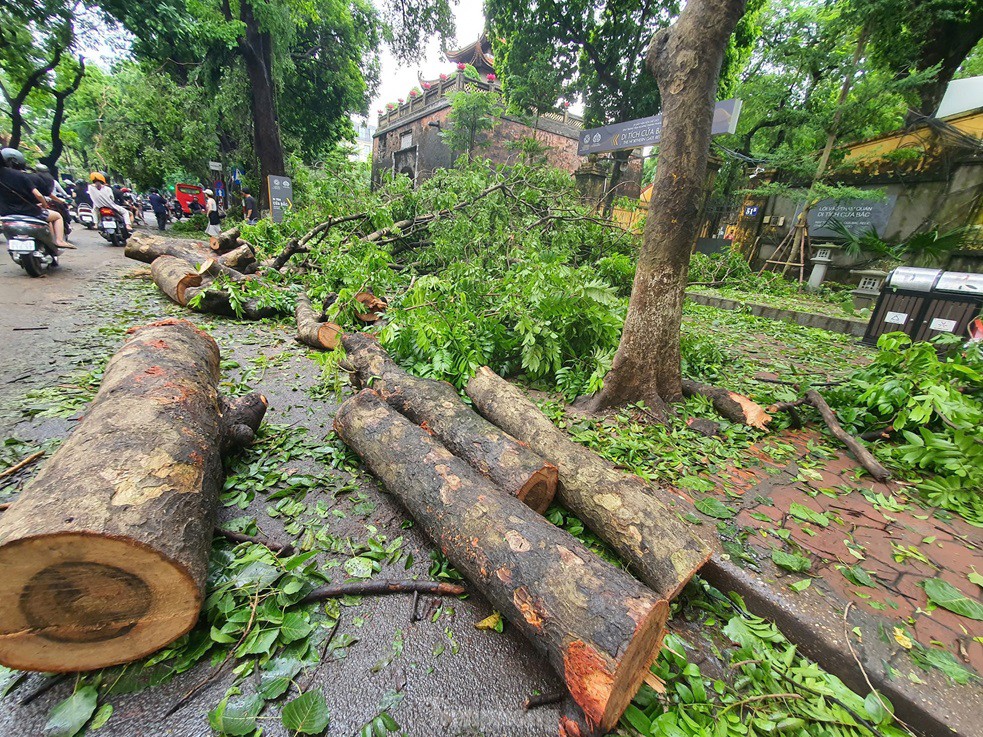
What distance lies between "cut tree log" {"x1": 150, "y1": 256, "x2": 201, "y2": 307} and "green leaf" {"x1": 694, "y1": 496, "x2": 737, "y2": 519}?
6.64 metres

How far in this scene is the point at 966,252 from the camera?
9320 mm

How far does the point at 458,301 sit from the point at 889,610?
360 cm

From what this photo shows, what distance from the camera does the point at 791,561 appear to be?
2037mm

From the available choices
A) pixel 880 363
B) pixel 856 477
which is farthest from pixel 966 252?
pixel 856 477

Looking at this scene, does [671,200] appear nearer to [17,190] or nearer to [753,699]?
[753,699]

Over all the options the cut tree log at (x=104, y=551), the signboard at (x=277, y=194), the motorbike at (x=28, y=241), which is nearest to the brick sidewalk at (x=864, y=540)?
the cut tree log at (x=104, y=551)

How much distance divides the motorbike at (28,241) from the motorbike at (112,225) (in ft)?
15.0

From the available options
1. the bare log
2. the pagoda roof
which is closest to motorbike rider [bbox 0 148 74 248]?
the bare log

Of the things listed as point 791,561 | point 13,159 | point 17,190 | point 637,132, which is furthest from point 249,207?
point 791,561

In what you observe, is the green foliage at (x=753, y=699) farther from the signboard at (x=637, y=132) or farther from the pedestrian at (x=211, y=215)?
the pedestrian at (x=211, y=215)

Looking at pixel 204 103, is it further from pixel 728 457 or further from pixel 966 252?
pixel 966 252

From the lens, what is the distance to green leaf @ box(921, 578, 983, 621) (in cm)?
177

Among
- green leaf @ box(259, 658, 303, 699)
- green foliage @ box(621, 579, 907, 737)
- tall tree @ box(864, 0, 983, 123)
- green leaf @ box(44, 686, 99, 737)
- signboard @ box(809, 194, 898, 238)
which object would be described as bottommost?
green leaf @ box(44, 686, 99, 737)

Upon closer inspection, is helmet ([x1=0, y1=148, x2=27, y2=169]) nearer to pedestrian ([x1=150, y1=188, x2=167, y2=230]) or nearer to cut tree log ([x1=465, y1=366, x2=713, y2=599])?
pedestrian ([x1=150, y1=188, x2=167, y2=230])
